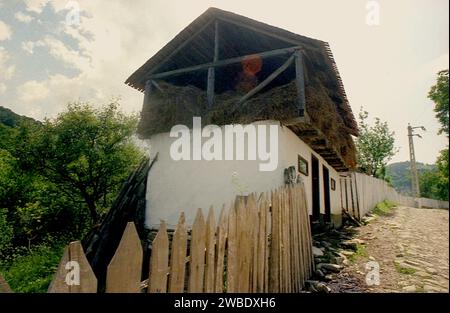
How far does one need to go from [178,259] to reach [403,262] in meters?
5.08

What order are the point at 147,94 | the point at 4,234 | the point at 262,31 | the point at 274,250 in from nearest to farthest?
the point at 274,250, the point at 262,31, the point at 147,94, the point at 4,234

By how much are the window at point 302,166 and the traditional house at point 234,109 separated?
0.10 feet

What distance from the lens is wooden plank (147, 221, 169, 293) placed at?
167 centimetres

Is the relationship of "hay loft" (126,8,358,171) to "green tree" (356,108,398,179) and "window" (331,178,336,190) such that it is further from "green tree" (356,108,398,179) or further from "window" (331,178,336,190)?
"green tree" (356,108,398,179)

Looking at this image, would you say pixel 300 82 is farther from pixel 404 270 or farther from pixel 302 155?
pixel 404 270

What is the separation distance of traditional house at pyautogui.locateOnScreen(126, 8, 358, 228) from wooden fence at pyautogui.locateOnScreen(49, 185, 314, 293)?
219 centimetres

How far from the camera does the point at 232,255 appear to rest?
2488mm

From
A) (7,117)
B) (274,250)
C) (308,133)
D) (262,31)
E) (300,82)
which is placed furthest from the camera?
(7,117)

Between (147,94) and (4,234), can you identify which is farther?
(4,234)

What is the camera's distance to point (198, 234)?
2.09 metres

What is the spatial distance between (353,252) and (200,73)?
22.4ft

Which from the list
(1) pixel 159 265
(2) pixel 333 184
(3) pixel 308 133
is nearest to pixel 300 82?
(3) pixel 308 133

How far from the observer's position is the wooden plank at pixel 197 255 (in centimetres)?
201
